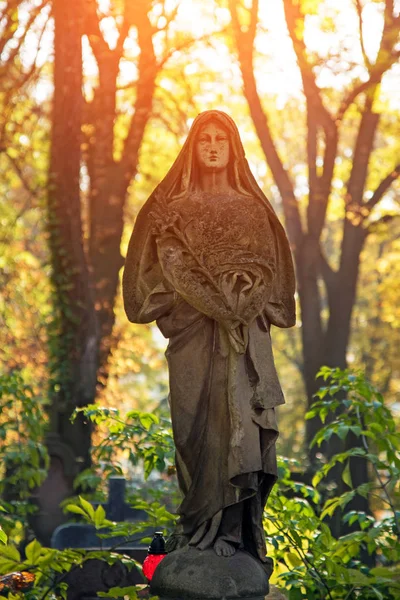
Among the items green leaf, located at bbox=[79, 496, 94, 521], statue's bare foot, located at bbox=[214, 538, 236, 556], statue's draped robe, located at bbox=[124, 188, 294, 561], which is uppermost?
statue's draped robe, located at bbox=[124, 188, 294, 561]

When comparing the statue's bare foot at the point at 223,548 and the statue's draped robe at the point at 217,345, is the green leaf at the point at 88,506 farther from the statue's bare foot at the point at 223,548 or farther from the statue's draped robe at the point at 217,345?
the statue's bare foot at the point at 223,548

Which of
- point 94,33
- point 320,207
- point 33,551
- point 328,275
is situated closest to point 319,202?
point 320,207

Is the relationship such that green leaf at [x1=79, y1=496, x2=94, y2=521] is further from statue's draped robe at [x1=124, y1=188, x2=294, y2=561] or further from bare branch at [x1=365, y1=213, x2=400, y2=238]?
bare branch at [x1=365, y1=213, x2=400, y2=238]

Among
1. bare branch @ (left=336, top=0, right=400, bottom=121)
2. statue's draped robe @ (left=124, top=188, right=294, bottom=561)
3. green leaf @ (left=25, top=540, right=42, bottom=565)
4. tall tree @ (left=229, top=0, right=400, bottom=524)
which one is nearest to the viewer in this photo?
green leaf @ (left=25, top=540, right=42, bottom=565)

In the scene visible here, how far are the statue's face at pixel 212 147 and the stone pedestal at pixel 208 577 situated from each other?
7.42 ft

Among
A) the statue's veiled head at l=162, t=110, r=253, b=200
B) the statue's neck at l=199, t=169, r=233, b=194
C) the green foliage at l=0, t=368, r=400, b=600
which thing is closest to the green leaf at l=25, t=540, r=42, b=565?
the green foliage at l=0, t=368, r=400, b=600

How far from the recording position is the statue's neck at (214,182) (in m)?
6.80

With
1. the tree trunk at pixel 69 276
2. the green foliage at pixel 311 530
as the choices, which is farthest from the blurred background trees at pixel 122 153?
the green foliage at pixel 311 530

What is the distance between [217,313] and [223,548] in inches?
52.1

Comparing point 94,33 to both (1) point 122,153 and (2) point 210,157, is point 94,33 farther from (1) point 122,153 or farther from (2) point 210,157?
(2) point 210,157

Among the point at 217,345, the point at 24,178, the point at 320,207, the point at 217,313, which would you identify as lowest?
the point at 217,345

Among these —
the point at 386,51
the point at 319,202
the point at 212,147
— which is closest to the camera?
the point at 212,147

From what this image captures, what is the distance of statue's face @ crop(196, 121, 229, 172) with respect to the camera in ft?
22.1

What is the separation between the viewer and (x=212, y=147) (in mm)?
6734
